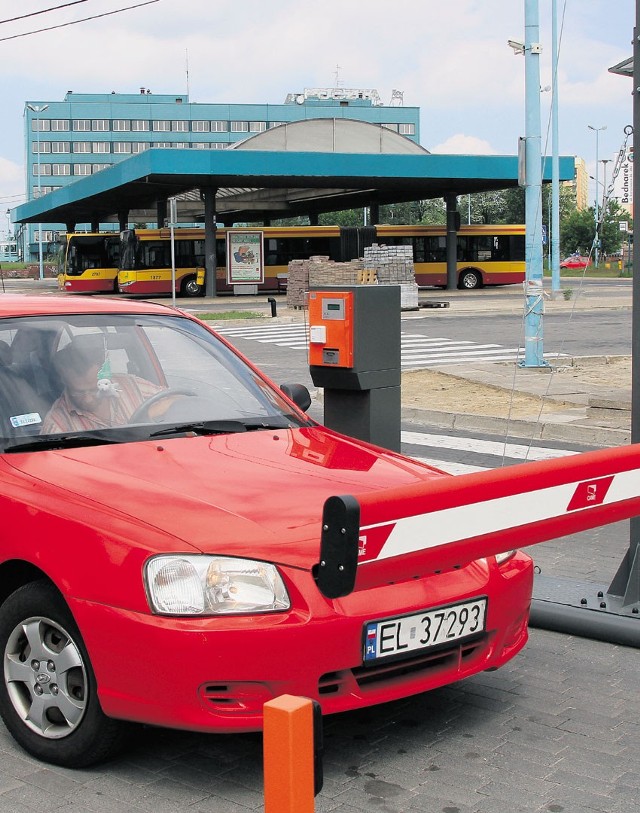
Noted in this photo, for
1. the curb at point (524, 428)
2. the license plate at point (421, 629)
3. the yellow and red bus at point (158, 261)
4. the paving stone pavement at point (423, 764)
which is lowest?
the paving stone pavement at point (423, 764)

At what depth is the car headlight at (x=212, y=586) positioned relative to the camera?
3.62m

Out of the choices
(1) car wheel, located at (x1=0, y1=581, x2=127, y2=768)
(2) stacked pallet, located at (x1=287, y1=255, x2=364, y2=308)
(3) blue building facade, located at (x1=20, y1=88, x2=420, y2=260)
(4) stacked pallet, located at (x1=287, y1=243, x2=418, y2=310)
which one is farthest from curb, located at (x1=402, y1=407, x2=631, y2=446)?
(3) blue building facade, located at (x1=20, y1=88, x2=420, y2=260)

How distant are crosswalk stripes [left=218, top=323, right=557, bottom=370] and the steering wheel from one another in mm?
12981

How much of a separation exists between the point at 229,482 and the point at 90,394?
940 millimetres

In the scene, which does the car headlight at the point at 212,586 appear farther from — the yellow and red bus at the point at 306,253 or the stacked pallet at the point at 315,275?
the yellow and red bus at the point at 306,253

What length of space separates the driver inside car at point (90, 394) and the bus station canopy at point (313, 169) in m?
37.0

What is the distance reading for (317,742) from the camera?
2.30m

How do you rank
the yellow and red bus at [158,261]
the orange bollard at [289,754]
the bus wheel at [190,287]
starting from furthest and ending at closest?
the bus wheel at [190,287]
the yellow and red bus at [158,261]
the orange bollard at [289,754]

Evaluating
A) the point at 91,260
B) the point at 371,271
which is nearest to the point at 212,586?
the point at 371,271

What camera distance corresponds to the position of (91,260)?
172 ft

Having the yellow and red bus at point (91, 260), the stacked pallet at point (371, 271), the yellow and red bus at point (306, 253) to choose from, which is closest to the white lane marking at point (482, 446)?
the stacked pallet at point (371, 271)

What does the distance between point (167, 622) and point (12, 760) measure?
947 millimetres

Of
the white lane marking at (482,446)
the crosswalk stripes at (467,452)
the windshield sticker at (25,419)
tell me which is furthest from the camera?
the white lane marking at (482,446)

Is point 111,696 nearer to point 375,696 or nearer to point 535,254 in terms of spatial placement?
point 375,696
